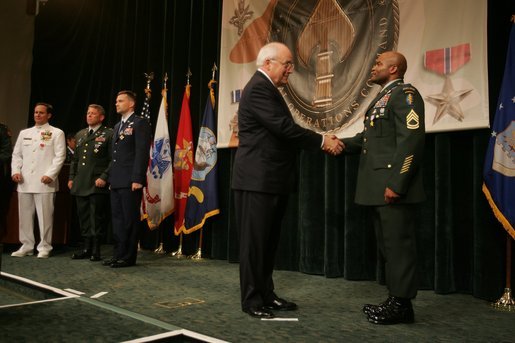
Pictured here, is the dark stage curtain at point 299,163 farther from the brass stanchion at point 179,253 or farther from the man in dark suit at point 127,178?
the man in dark suit at point 127,178

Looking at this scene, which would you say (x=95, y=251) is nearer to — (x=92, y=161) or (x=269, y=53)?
(x=92, y=161)

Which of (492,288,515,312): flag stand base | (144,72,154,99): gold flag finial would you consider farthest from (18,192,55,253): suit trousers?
(492,288,515,312): flag stand base

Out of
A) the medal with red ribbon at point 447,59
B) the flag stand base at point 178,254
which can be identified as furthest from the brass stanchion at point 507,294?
the flag stand base at point 178,254

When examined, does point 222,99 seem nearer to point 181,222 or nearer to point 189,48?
point 189,48

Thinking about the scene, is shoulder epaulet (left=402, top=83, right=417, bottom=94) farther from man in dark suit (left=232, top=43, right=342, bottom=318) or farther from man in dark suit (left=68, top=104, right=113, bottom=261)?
man in dark suit (left=68, top=104, right=113, bottom=261)

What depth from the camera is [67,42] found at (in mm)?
6512

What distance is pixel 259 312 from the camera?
2219mm

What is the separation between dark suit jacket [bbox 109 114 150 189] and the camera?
3.76 meters

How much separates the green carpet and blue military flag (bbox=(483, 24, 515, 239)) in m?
0.58

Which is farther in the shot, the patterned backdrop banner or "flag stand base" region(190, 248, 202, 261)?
"flag stand base" region(190, 248, 202, 261)

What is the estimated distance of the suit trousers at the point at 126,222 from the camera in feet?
→ 12.4

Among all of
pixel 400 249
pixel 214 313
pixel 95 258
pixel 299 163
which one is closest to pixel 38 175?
pixel 95 258

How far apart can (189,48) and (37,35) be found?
326 centimetres

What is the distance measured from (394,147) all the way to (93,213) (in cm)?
293
